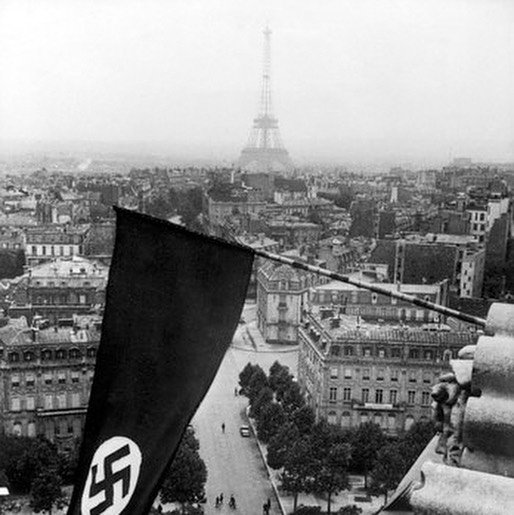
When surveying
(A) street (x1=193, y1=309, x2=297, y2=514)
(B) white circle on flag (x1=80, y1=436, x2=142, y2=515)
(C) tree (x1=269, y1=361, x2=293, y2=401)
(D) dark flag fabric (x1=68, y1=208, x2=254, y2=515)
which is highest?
(D) dark flag fabric (x1=68, y1=208, x2=254, y2=515)

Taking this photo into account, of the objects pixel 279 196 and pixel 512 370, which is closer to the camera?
pixel 512 370

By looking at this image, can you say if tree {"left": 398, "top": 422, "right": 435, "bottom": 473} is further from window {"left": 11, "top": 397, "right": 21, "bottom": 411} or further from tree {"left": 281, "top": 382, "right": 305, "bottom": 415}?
window {"left": 11, "top": 397, "right": 21, "bottom": 411}

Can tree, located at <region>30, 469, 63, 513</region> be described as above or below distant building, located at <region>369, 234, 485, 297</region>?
below

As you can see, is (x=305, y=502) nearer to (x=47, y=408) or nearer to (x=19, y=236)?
(x=47, y=408)

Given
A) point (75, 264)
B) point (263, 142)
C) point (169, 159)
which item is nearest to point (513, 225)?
point (75, 264)

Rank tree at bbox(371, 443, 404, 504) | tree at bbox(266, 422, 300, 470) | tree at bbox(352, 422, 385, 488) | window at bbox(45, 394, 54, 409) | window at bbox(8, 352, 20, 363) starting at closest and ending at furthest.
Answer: tree at bbox(371, 443, 404, 504), tree at bbox(266, 422, 300, 470), tree at bbox(352, 422, 385, 488), window at bbox(8, 352, 20, 363), window at bbox(45, 394, 54, 409)

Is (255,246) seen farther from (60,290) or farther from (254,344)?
(60,290)

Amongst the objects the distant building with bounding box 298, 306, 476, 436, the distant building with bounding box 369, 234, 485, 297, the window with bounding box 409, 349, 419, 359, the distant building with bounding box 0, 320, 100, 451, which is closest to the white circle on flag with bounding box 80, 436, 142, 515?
the distant building with bounding box 0, 320, 100, 451

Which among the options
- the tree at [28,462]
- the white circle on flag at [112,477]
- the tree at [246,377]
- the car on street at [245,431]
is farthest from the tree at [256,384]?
the white circle on flag at [112,477]

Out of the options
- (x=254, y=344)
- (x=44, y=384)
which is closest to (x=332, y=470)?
(x=44, y=384)
